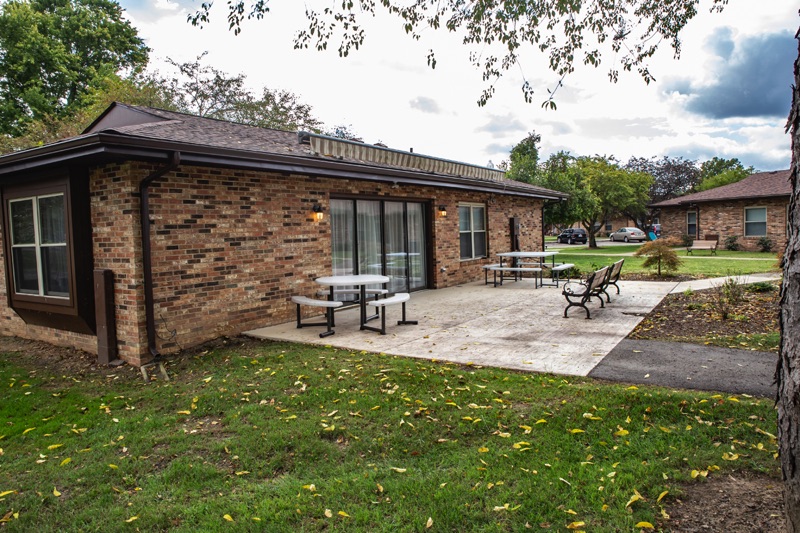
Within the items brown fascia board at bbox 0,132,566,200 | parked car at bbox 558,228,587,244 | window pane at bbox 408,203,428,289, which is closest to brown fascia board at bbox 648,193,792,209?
parked car at bbox 558,228,587,244

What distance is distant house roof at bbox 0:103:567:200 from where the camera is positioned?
5.97 meters

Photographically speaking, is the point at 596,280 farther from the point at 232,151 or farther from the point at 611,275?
the point at 232,151

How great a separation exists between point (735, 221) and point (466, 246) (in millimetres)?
19810

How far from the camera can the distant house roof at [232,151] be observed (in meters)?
5.97

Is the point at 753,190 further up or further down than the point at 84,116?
further down

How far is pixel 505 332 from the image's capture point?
753cm

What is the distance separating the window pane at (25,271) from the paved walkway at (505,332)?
338 centimetres

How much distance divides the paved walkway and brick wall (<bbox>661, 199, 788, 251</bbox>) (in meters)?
18.1

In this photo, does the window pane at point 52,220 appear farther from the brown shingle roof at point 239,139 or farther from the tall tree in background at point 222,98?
the tall tree in background at point 222,98

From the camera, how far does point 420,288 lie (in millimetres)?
12672

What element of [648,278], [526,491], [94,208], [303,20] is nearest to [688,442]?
[526,491]

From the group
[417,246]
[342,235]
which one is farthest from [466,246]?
[342,235]

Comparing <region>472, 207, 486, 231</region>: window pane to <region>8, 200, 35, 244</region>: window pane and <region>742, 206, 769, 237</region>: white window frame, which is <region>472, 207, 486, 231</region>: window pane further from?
<region>742, 206, 769, 237</region>: white window frame

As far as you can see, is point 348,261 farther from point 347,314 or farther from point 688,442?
point 688,442
